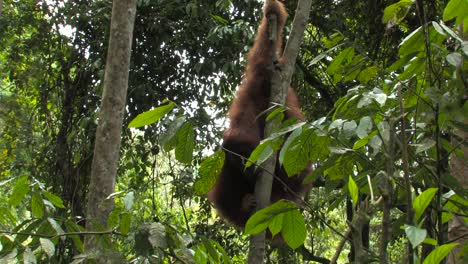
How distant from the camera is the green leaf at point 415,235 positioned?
988mm

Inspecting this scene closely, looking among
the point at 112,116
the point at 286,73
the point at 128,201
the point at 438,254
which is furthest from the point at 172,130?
the point at 112,116

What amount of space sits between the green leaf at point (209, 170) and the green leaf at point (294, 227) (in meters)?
0.30

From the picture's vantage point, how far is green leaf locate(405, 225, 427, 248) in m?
0.99

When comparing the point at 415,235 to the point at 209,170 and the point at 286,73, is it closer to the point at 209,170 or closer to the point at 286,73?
the point at 209,170

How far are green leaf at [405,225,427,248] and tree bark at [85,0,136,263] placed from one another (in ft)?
6.32

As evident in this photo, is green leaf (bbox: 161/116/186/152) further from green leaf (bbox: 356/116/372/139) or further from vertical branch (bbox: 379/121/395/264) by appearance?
vertical branch (bbox: 379/121/395/264)

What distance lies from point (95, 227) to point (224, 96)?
12.1 feet

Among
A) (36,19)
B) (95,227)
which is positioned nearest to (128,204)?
(95,227)

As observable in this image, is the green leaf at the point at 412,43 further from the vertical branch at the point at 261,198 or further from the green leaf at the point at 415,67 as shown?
the vertical branch at the point at 261,198

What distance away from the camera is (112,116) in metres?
2.99

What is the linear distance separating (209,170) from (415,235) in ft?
2.59

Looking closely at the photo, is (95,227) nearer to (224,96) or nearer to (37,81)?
(224,96)

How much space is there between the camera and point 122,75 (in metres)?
3.08

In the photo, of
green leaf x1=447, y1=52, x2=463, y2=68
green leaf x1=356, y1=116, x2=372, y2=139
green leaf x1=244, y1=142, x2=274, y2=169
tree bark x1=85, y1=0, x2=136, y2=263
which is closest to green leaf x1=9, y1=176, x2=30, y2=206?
tree bark x1=85, y1=0, x2=136, y2=263
